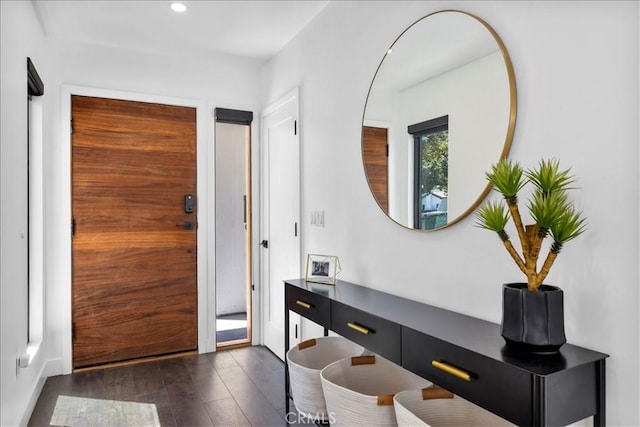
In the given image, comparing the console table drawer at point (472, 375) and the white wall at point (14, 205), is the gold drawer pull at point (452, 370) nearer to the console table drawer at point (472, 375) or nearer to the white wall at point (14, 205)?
the console table drawer at point (472, 375)

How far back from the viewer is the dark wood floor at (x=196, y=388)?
241 centimetres

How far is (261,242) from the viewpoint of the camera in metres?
3.72

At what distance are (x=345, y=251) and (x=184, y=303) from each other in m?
1.69

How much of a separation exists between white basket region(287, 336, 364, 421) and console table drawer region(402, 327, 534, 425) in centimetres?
68

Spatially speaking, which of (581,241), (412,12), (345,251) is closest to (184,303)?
(345,251)

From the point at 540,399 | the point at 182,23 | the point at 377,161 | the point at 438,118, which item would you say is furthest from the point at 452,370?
the point at 182,23

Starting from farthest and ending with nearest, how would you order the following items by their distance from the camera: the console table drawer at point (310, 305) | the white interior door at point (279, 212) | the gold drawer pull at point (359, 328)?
1. the white interior door at point (279, 212)
2. the console table drawer at point (310, 305)
3. the gold drawer pull at point (359, 328)

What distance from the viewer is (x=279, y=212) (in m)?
3.40

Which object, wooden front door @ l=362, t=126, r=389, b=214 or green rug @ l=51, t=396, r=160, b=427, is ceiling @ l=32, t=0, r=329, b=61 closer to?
wooden front door @ l=362, t=126, r=389, b=214

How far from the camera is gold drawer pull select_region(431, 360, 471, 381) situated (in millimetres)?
1238

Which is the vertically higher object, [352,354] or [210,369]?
[352,354]

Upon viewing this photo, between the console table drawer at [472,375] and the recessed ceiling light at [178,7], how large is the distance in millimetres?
2367

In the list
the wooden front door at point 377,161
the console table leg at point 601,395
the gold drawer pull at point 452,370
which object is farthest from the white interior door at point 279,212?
the console table leg at point 601,395

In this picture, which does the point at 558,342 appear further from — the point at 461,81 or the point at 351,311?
the point at 461,81
